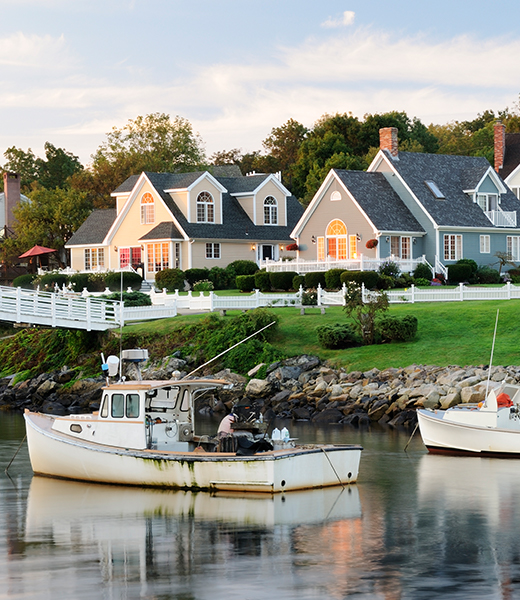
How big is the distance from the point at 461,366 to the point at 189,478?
15.7m

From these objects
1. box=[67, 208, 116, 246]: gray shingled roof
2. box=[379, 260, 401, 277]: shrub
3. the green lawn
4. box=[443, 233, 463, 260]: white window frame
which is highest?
box=[67, 208, 116, 246]: gray shingled roof

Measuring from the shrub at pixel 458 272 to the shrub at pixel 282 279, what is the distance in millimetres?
8674

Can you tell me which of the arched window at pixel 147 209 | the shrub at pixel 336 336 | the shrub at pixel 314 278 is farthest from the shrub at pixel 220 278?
the shrub at pixel 336 336

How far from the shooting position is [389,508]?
1878 centimetres

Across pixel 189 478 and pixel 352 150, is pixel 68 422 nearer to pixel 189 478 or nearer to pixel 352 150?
pixel 189 478

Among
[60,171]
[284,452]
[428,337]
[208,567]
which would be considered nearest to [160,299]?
[428,337]

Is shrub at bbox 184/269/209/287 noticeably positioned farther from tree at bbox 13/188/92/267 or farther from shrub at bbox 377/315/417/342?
shrub at bbox 377/315/417/342

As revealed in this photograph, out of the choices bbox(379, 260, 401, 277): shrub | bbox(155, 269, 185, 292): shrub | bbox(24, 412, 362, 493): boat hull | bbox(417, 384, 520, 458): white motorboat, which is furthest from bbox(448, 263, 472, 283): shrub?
bbox(24, 412, 362, 493): boat hull

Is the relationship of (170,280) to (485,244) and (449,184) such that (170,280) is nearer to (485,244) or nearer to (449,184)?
(449,184)

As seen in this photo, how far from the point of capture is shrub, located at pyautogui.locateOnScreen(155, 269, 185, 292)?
5672 cm

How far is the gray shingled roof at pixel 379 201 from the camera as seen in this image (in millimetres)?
54344

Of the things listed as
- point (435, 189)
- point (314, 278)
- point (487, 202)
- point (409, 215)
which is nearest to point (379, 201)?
point (409, 215)

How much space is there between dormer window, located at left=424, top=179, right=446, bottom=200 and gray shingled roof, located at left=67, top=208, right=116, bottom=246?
21.8 meters

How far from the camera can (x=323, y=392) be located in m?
33.4
